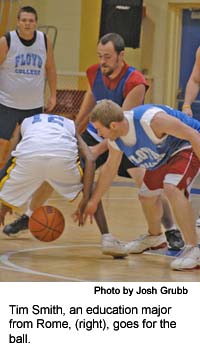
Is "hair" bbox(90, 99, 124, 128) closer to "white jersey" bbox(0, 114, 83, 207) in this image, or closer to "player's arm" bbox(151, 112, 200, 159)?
"player's arm" bbox(151, 112, 200, 159)

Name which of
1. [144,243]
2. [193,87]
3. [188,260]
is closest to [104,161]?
[144,243]

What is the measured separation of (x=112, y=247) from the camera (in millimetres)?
6535

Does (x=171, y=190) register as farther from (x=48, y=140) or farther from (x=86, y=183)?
(x=48, y=140)

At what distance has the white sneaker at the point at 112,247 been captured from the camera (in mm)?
6539

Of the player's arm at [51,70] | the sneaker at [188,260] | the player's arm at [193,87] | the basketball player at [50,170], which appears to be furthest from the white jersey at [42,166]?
the player's arm at [51,70]

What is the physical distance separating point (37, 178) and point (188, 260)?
1.30 m

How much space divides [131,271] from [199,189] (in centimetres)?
549

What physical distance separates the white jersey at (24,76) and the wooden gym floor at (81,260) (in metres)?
1.22

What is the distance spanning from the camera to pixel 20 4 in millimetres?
15500

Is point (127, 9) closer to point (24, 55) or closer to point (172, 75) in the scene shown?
point (172, 75)

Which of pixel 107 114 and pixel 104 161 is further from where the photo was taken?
pixel 104 161

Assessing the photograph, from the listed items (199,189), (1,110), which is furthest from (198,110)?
(1,110)

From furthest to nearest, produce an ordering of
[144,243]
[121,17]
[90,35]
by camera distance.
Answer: [90,35] → [121,17] → [144,243]

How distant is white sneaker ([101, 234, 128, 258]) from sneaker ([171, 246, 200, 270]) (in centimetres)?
54
